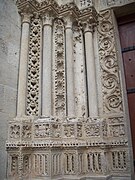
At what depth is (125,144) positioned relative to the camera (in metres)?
1.77

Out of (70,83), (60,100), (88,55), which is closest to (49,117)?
(60,100)

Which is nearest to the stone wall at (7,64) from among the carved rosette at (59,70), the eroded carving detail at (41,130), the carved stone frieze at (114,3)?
the eroded carving detail at (41,130)

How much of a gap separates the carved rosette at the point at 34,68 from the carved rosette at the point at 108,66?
0.64 meters

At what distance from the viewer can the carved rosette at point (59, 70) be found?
197cm

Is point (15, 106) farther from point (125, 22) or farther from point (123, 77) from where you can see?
point (125, 22)

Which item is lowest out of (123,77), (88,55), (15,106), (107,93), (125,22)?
(15,106)

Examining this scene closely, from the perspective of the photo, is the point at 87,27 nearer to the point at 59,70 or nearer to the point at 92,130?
the point at 59,70

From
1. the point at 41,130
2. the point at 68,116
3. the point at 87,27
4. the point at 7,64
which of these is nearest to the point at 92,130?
the point at 68,116

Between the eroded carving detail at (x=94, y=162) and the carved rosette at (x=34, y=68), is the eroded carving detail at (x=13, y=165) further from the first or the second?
the eroded carving detail at (x=94, y=162)

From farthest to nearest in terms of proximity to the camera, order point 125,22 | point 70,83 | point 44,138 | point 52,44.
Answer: point 125,22, point 52,44, point 70,83, point 44,138

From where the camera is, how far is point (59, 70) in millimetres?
2084

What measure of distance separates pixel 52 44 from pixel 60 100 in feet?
1.92

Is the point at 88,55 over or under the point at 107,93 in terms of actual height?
over

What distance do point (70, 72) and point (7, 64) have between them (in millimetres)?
590
